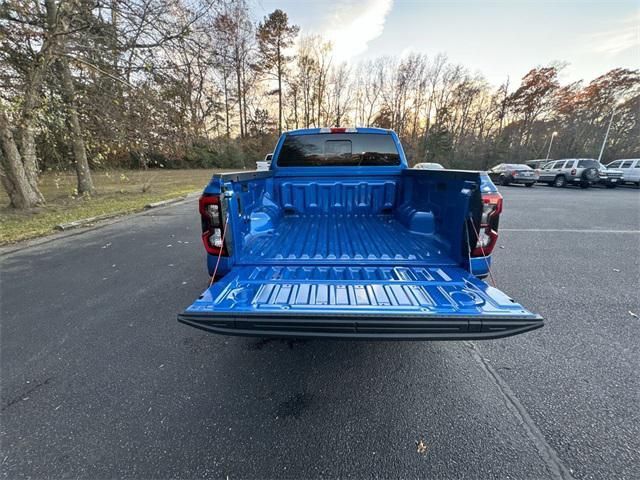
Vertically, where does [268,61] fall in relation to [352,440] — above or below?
above

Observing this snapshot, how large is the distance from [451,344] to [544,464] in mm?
1085

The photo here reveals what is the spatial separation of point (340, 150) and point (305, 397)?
3299mm

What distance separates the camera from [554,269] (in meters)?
4.22

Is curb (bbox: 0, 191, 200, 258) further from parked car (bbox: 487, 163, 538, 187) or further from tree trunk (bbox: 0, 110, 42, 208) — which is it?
parked car (bbox: 487, 163, 538, 187)

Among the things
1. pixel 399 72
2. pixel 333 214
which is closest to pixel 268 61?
pixel 399 72

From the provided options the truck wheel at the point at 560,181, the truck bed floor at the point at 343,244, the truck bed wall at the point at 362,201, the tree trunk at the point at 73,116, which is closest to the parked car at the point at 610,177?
the truck wheel at the point at 560,181

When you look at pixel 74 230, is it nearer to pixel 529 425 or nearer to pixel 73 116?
pixel 73 116

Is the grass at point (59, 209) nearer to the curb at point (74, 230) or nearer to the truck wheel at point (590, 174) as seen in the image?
the curb at point (74, 230)

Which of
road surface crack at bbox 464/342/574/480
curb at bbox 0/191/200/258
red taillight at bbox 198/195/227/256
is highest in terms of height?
red taillight at bbox 198/195/227/256

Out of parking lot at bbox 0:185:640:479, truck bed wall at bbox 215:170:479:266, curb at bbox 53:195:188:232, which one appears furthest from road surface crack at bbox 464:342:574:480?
curb at bbox 53:195:188:232

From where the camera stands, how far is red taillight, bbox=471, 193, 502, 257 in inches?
79.0

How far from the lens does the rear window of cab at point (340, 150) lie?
397 cm

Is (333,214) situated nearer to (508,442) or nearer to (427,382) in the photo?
(427,382)

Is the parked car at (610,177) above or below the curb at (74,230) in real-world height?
above
